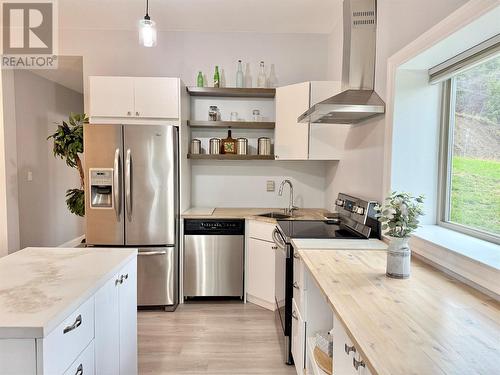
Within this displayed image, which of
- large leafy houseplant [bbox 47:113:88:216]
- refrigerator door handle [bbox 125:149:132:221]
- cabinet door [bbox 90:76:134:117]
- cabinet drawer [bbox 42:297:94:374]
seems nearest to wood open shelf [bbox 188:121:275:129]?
cabinet door [bbox 90:76:134:117]

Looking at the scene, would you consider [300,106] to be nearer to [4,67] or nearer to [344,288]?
[344,288]

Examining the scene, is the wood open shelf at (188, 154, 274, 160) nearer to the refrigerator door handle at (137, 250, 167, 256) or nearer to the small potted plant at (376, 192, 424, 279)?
the refrigerator door handle at (137, 250, 167, 256)

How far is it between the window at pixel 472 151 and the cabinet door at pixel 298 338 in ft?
3.50

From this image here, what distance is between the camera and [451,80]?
77.6 inches

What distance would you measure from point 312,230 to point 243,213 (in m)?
1.04

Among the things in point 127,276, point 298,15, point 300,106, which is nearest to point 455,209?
point 300,106

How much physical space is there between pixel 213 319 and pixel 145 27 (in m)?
2.47

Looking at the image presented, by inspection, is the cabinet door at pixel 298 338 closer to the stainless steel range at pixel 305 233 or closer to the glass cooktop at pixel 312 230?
the stainless steel range at pixel 305 233

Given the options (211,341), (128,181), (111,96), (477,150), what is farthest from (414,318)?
(111,96)

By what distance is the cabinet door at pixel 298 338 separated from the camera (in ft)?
6.07

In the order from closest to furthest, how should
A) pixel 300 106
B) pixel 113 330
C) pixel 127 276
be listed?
pixel 113 330, pixel 127 276, pixel 300 106

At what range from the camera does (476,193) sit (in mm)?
1753

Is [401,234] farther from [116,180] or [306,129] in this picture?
[116,180]

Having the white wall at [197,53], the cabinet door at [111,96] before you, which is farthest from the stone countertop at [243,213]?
the white wall at [197,53]
